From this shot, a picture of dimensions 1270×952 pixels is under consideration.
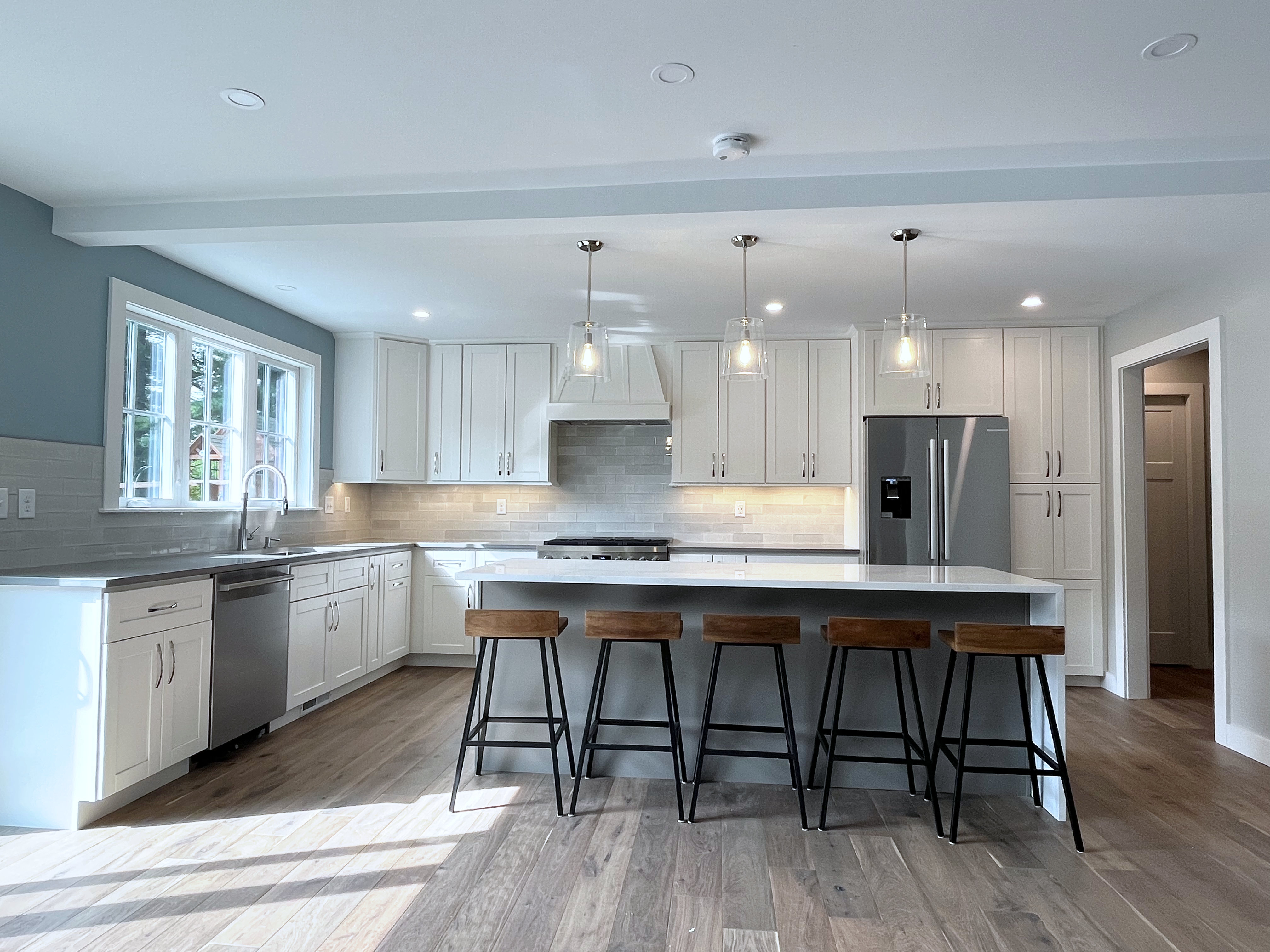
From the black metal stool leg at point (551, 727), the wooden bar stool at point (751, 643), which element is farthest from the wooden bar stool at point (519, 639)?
the wooden bar stool at point (751, 643)

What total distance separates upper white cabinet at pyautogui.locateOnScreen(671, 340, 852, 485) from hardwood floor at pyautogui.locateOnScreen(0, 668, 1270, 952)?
2.57 m

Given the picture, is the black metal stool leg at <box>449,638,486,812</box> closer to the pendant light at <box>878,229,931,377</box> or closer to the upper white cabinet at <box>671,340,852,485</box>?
the pendant light at <box>878,229,931,377</box>

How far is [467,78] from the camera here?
233 centimetres

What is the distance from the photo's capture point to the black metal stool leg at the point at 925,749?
2.83 meters

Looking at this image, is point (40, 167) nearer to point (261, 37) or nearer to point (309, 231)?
point (309, 231)

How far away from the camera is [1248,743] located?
3.81 meters

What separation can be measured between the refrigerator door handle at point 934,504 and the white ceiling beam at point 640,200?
249cm

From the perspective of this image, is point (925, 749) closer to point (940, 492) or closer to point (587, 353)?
point (587, 353)

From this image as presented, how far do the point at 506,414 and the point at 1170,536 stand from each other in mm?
5057

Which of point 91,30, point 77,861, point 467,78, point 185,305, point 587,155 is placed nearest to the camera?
point 91,30

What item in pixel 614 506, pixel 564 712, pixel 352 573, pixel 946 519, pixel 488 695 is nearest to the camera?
pixel 564 712

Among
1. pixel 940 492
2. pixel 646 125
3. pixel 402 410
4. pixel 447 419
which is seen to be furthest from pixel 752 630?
pixel 402 410

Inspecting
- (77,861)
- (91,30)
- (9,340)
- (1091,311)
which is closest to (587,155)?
(91,30)

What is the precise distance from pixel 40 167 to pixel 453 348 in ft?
10.2
